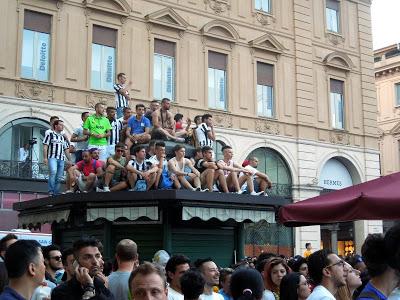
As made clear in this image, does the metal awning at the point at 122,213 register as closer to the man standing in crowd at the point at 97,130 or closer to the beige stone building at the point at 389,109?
the man standing in crowd at the point at 97,130

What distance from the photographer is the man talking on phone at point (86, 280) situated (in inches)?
178

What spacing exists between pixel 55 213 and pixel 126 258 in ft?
21.4

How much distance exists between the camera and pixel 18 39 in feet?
64.0

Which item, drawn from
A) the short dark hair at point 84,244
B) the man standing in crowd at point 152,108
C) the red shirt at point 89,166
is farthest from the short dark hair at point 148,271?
the man standing in crowd at point 152,108

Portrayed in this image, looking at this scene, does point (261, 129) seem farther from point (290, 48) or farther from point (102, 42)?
point (102, 42)

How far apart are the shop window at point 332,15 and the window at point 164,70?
9616 millimetres

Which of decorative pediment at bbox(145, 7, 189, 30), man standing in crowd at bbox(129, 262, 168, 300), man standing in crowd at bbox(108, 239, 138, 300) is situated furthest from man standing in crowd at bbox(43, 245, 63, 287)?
decorative pediment at bbox(145, 7, 189, 30)

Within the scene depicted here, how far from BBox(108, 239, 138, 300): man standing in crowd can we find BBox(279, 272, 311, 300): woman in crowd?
1625 mm

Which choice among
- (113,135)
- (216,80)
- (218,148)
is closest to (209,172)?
(113,135)

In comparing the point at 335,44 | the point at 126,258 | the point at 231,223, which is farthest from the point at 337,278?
the point at 335,44

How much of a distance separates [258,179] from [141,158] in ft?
11.2

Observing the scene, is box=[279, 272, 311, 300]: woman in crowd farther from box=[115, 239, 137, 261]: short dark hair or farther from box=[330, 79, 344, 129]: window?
box=[330, 79, 344, 129]: window

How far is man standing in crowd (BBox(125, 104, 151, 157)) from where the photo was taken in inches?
520

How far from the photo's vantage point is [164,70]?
23.1 m
